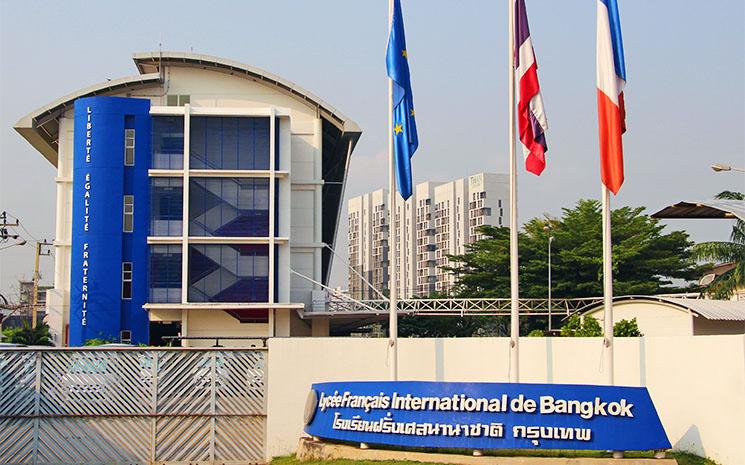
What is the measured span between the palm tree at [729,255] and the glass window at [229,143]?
20993mm

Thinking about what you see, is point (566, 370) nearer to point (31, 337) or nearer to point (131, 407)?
point (131, 407)

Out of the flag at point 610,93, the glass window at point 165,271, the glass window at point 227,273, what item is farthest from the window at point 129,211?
the flag at point 610,93

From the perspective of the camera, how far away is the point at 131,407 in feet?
70.4

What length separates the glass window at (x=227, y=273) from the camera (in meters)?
46.3

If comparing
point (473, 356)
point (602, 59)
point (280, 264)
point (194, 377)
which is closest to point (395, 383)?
point (473, 356)

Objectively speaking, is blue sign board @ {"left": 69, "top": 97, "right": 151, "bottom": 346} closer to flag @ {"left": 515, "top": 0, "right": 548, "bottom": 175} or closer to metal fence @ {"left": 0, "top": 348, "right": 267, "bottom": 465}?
metal fence @ {"left": 0, "top": 348, "right": 267, "bottom": 465}

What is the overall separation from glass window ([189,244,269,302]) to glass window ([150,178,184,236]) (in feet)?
5.09

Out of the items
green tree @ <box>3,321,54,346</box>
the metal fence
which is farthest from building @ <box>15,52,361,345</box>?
the metal fence

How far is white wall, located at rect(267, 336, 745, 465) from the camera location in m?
17.3

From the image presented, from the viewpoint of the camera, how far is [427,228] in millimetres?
141125

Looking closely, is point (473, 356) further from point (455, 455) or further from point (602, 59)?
point (602, 59)

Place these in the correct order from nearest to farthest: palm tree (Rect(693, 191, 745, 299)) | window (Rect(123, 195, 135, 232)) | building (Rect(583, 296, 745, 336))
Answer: building (Rect(583, 296, 745, 336)) → palm tree (Rect(693, 191, 745, 299)) → window (Rect(123, 195, 135, 232))

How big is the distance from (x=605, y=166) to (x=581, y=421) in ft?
16.1

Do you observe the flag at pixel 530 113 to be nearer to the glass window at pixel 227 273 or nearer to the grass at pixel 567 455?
the grass at pixel 567 455
